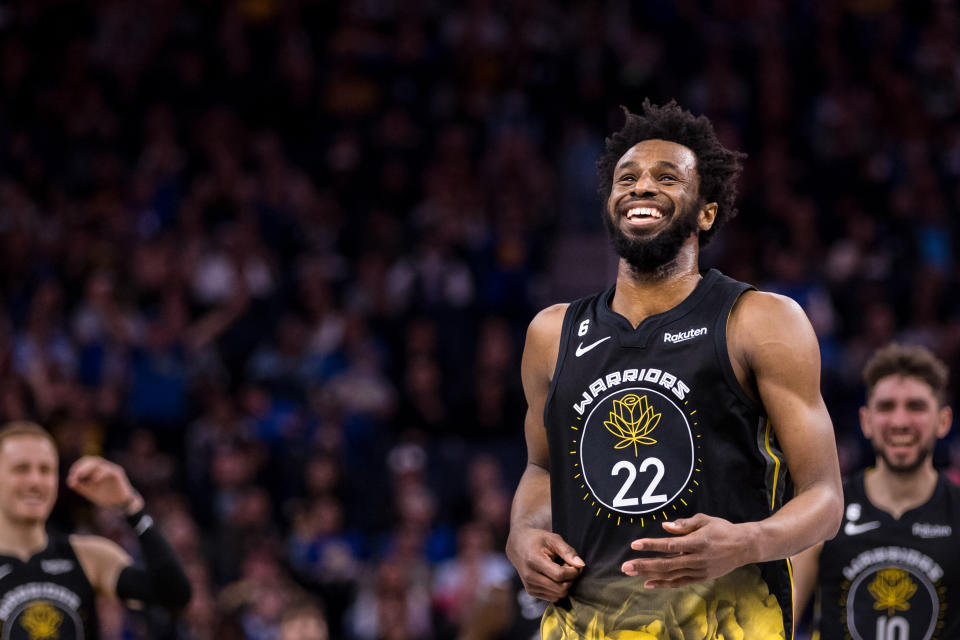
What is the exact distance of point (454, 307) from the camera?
36.9 feet

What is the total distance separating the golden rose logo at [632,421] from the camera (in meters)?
3.59

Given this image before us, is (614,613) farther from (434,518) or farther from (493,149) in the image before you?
(493,149)

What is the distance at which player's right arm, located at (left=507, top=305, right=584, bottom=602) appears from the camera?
11.9 ft

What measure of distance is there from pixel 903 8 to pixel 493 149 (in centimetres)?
494

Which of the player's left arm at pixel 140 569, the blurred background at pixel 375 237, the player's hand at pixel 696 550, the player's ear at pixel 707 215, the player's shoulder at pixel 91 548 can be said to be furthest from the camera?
the blurred background at pixel 375 237

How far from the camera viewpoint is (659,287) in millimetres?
3811

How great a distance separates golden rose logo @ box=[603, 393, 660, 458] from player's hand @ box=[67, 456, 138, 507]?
109 inches

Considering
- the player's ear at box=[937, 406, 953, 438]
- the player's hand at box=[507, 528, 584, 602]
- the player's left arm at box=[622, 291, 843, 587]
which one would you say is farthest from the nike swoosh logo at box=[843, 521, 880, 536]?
the player's hand at box=[507, 528, 584, 602]

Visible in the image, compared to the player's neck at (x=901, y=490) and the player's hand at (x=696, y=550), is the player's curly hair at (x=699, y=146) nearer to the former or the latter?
the player's hand at (x=696, y=550)

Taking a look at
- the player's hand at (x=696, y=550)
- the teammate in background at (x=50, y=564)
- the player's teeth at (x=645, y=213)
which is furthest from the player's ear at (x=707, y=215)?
the teammate in background at (x=50, y=564)

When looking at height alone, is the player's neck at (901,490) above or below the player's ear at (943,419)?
below

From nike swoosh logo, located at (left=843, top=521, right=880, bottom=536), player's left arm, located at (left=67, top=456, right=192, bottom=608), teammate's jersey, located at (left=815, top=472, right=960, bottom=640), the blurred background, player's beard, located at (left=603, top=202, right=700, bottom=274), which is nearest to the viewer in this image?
player's beard, located at (left=603, top=202, right=700, bottom=274)

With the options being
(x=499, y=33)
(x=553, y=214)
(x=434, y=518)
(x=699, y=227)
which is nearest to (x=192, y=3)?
(x=499, y=33)

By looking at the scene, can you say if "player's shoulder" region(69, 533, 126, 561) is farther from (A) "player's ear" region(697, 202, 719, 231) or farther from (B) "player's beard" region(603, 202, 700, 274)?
(A) "player's ear" region(697, 202, 719, 231)
